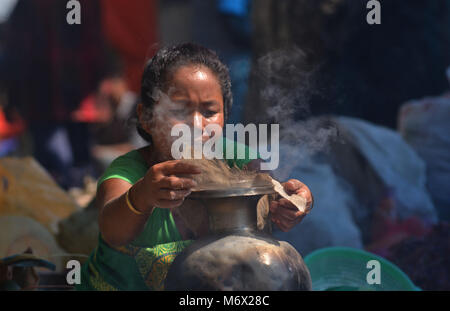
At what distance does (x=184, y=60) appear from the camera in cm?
207

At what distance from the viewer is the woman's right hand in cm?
159

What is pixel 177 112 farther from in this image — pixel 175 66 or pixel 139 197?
pixel 139 197

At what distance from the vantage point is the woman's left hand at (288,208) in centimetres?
197

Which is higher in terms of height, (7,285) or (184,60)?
(184,60)

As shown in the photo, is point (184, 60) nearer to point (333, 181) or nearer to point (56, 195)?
point (333, 181)

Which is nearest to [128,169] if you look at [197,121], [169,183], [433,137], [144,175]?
[144,175]

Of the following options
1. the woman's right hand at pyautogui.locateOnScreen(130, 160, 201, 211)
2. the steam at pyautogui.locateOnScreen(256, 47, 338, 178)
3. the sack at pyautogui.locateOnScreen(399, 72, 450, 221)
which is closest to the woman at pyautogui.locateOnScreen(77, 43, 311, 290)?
the woman's right hand at pyautogui.locateOnScreen(130, 160, 201, 211)

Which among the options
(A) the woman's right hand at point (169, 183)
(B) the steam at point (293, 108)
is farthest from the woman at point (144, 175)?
(B) the steam at point (293, 108)

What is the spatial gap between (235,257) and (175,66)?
0.88m

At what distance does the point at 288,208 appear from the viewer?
2.00m

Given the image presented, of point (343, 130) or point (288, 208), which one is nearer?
point (288, 208)

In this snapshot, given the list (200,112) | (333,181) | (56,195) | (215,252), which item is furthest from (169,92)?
(56,195)
